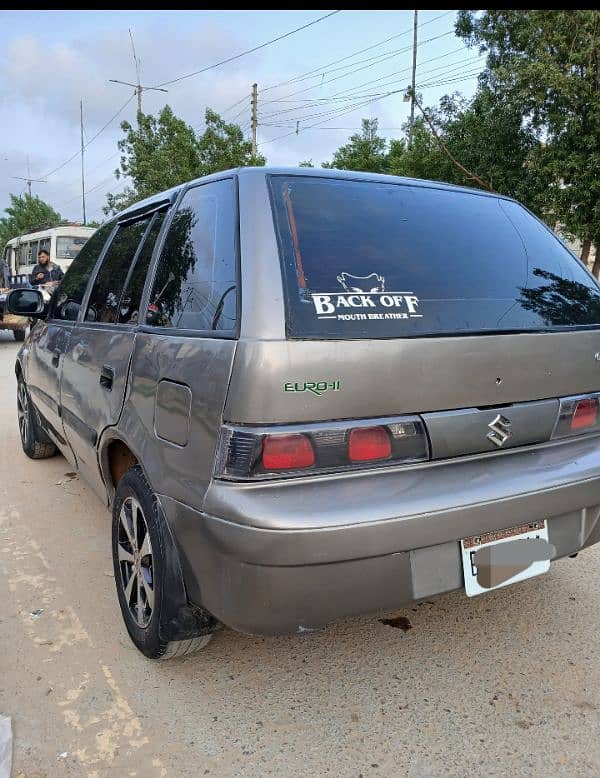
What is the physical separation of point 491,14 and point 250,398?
16.7m

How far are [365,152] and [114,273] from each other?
28072 mm

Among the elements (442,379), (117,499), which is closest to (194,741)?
(117,499)

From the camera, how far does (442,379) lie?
6.53 ft

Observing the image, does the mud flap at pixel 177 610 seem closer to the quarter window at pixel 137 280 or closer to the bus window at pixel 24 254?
the quarter window at pixel 137 280

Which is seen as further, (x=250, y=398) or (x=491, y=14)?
(x=491, y=14)

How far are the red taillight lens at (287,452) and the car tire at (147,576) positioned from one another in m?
0.55

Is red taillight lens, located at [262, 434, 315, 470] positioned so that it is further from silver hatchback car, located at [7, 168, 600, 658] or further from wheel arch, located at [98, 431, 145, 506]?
wheel arch, located at [98, 431, 145, 506]

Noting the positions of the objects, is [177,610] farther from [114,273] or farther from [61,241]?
[61,241]

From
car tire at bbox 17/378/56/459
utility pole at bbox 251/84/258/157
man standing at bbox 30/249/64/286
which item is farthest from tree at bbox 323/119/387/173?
car tire at bbox 17/378/56/459

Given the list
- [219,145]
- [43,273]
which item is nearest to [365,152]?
[219,145]

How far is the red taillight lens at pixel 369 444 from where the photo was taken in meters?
1.88

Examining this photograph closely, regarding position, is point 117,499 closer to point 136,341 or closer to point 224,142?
point 136,341

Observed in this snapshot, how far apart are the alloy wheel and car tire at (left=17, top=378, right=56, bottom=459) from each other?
2.60 metres

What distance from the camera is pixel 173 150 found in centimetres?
2467
